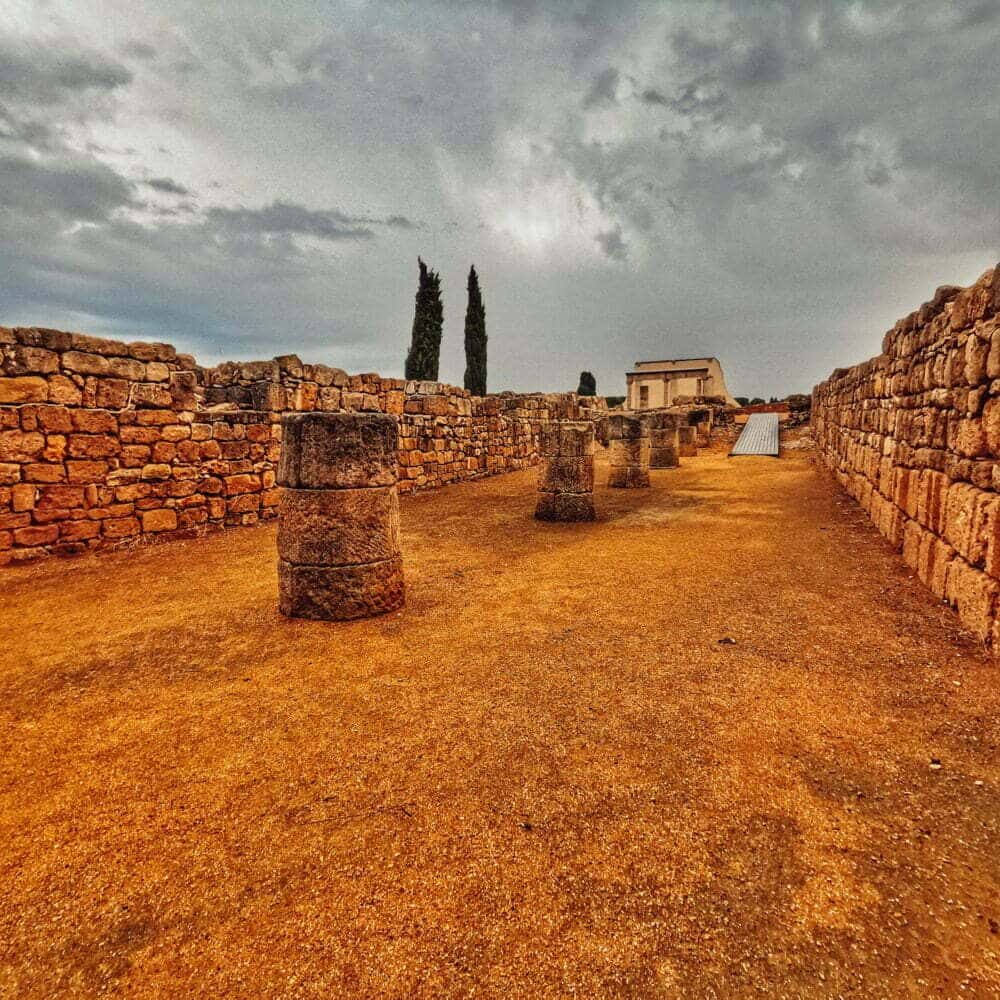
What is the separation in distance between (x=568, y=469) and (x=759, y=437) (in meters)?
14.8

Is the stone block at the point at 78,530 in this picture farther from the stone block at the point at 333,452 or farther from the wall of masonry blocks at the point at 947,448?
the wall of masonry blocks at the point at 947,448

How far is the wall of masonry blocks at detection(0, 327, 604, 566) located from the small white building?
3559 centimetres

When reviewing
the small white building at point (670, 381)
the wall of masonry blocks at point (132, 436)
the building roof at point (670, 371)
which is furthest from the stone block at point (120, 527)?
the building roof at point (670, 371)

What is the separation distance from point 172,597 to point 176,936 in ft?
12.7

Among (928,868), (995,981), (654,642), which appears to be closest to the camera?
(995,981)

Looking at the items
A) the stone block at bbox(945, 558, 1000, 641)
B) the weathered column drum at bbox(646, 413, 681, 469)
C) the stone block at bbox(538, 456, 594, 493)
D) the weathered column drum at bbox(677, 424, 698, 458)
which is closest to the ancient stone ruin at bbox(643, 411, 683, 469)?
the weathered column drum at bbox(646, 413, 681, 469)

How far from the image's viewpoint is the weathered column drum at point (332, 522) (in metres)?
4.38

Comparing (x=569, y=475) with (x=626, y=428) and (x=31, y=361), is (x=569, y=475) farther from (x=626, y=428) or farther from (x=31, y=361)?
(x=31, y=361)

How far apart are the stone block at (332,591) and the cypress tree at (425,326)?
20.6 m

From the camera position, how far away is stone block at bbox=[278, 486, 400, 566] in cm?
438

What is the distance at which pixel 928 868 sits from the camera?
1888 mm

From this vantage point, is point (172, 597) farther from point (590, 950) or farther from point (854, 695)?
point (854, 695)

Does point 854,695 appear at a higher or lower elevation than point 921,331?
lower

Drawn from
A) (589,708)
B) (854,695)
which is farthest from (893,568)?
(589,708)
